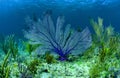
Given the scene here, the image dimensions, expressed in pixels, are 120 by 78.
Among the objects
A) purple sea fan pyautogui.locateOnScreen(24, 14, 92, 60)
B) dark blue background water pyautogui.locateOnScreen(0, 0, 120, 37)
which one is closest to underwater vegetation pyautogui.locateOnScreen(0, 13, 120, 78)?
purple sea fan pyautogui.locateOnScreen(24, 14, 92, 60)

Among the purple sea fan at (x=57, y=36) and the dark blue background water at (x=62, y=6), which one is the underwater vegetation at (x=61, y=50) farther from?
the dark blue background water at (x=62, y=6)

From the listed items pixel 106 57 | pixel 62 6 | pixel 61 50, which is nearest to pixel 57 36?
Result: pixel 61 50

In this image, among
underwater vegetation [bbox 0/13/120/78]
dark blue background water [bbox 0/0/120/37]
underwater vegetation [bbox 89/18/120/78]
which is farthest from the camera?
dark blue background water [bbox 0/0/120/37]

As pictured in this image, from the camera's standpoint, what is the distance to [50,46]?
663 cm

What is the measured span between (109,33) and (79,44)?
2032 mm

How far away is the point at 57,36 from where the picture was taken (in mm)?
6473

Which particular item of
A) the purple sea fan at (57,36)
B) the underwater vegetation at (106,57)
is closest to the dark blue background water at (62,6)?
the underwater vegetation at (106,57)

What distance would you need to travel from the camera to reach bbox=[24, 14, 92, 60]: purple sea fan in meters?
6.43

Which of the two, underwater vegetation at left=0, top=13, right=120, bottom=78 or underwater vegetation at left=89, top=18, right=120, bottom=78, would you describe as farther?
underwater vegetation at left=0, top=13, right=120, bottom=78

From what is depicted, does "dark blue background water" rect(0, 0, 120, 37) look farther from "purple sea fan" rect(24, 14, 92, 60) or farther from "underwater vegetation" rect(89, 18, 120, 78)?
"purple sea fan" rect(24, 14, 92, 60)

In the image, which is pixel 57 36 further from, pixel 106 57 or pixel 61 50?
pixel 106 57

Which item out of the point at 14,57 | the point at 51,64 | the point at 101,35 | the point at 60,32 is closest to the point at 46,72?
the point at 51,64

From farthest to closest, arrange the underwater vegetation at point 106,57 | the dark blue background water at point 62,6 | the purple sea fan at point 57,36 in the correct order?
the dark blue background water at point 62,6 → the purple sea fan at point 57,36 → the underwater vegetation at point 106,57

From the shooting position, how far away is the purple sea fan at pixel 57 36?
6.43m
